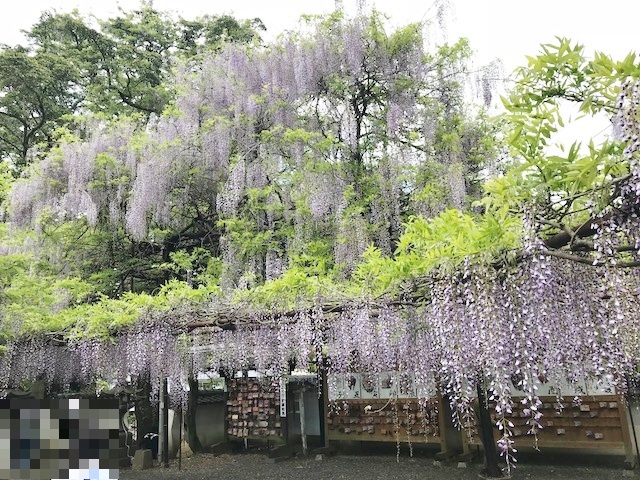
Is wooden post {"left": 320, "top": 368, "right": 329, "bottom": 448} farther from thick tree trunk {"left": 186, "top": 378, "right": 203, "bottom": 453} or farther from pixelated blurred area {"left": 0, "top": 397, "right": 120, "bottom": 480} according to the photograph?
pixelated blurred area {"left": 0, "top": 397, "right": 120, "bottom": 480}

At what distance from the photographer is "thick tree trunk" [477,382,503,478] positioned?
5645 millimetres

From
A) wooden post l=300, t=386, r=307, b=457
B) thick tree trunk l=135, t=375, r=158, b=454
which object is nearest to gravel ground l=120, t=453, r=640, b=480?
wooden post l=300, t=386, r=307, b=457

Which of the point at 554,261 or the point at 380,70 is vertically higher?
the point at 380,70

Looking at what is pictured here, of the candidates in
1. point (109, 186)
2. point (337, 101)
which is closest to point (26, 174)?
point (109, 186)

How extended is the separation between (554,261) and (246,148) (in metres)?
5.54

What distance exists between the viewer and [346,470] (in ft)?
22.1

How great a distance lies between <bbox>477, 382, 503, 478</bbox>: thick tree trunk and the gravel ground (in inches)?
6.8

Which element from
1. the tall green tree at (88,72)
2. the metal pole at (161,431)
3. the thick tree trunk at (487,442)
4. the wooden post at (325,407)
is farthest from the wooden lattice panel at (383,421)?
the tall green tree at (88,72)

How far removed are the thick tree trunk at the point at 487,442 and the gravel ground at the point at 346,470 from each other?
0.17 m

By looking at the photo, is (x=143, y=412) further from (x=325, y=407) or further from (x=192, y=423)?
(x=325, y=407)

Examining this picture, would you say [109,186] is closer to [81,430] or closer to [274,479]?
[274,479]

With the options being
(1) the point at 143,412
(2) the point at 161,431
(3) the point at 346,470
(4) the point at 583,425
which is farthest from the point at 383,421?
(1) the point at 143,412

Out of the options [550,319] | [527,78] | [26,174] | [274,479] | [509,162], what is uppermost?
[26,174]

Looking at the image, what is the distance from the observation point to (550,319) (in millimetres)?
3277
